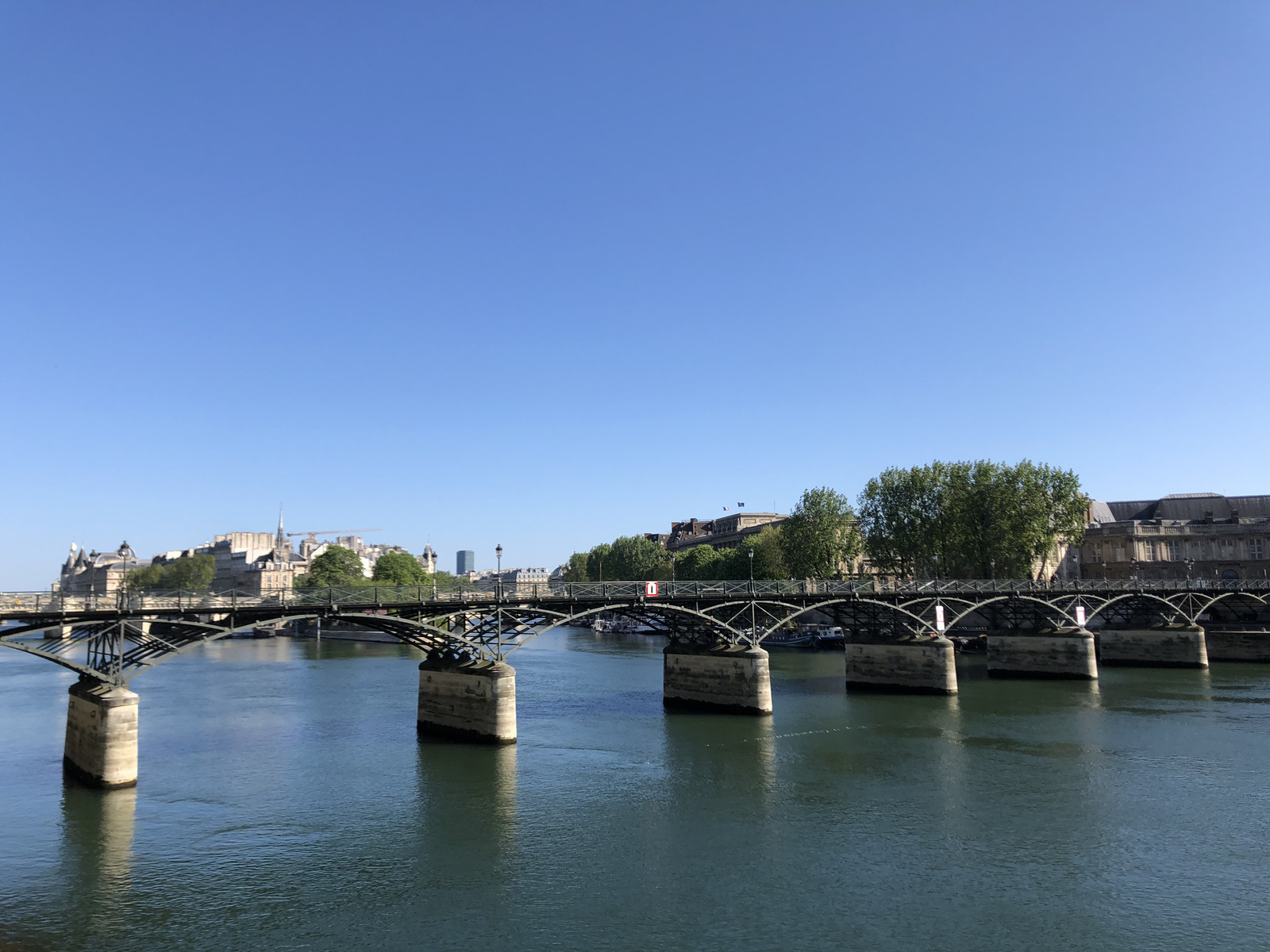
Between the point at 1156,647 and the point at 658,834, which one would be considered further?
the point at 1156,647

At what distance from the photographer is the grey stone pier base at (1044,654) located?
60.8 meters

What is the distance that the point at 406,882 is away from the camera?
22.1 metres

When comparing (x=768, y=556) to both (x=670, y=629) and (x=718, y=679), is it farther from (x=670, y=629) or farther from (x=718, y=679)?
(x=718, y=679)

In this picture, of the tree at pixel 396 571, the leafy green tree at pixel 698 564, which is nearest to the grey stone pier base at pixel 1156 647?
the leafy green tree at pixel 698 564

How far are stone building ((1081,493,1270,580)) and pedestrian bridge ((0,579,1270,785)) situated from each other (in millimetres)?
28679

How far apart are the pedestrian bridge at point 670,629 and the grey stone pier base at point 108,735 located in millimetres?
55

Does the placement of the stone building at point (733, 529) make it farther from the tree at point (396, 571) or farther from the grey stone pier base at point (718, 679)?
the grey stone pier base at point (718, 679)

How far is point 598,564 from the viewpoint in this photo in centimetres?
16100

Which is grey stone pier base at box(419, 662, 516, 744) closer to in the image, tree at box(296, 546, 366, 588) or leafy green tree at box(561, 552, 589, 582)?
tree at box(296, 546, 366, 588)

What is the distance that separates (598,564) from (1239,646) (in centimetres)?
10376

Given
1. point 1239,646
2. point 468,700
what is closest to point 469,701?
point 468,700

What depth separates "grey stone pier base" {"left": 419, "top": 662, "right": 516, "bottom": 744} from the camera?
3769 cm

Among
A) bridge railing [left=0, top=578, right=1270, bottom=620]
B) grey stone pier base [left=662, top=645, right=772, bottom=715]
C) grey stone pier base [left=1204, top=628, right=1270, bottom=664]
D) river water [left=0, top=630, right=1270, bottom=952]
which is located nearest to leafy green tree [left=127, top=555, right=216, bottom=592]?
river water [left=0, top=630, right=1270, bottom=952]

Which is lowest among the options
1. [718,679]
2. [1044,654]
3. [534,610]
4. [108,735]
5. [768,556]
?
[1044,654]
